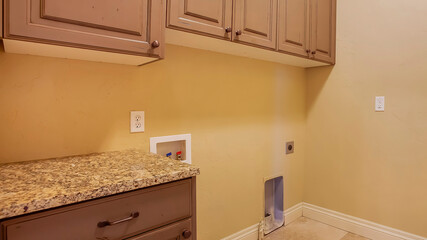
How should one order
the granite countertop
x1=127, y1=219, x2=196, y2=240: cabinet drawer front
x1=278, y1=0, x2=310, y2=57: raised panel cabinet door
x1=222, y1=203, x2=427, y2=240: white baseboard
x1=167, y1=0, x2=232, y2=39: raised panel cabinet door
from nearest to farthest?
the granite countertop
x1=127, y1=219, x2=196, y2=240: cabinet drawer front
x1=167, y1=0, x2=232, y2=39: raised panel cabinet door
x1=278, y1=0, x2=310, y2=57: raised panel cabinet door
x1=222, y1=203, x2=427, y2=240: white baseboard

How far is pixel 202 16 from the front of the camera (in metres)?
1.34

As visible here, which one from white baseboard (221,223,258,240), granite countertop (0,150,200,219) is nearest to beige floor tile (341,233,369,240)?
white baseboard (221,223,258,240)

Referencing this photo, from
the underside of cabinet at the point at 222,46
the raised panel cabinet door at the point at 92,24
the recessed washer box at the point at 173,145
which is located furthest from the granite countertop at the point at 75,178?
the underside of cabinet at the point at 222,46

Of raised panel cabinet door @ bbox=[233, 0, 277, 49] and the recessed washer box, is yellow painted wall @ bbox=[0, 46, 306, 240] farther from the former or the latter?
raised panel cabinet door @ bbox=[233, 0, 277, 49]

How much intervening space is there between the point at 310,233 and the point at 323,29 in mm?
1680

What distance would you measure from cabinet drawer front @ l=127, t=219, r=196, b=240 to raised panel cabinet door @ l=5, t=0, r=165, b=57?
0.69m

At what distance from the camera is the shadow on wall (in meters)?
2.36

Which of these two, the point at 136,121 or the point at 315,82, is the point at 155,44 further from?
the point at 315,82

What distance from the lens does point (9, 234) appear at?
670mm

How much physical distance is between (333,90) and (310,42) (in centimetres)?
56

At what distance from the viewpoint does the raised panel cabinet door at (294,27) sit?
1.77m

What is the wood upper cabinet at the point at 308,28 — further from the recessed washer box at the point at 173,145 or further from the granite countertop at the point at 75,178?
the granite countertop at the point at 75,178

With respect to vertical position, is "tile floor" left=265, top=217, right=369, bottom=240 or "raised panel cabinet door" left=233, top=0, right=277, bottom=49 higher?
"raised panel cabinet door" left=233, top=0, right=277, bottom=49

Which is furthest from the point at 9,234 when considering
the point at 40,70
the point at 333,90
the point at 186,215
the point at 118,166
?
the point at 333,90
